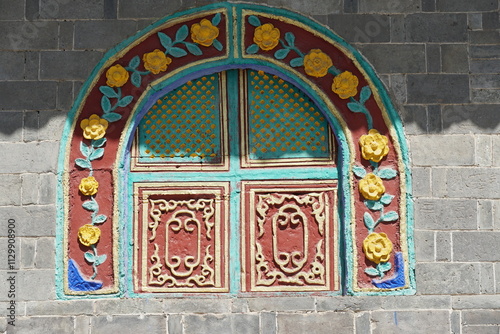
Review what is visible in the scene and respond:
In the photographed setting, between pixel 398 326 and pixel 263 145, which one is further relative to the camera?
pixel 263 145

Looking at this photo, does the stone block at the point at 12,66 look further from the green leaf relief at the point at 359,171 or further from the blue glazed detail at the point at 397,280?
the blue glazed detail at the point at 397,280

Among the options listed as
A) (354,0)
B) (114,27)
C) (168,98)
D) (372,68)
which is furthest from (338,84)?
(114,27)

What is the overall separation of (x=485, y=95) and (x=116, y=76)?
9.79ft

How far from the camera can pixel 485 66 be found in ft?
21.0

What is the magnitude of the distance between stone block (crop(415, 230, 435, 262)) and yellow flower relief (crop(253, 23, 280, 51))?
194 cm

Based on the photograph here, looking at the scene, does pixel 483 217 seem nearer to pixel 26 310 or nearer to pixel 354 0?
pixel 354 0

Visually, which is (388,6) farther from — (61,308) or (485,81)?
(61,308)

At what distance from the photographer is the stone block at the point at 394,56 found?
21.0ft

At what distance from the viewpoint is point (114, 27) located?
6.46 meters

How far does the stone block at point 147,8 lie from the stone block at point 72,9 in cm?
18

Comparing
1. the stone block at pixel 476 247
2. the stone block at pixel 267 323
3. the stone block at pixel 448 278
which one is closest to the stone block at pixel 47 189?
the stone block at pixel 267 323

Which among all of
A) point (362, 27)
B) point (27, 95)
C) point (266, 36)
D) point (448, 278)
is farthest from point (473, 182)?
point (27, 95)

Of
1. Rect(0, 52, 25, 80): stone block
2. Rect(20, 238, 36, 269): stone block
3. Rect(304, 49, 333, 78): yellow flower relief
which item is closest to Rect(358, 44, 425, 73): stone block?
Rect(304, 49, 333, 78): yellow flower relief

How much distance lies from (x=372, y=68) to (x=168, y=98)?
1.69 m
